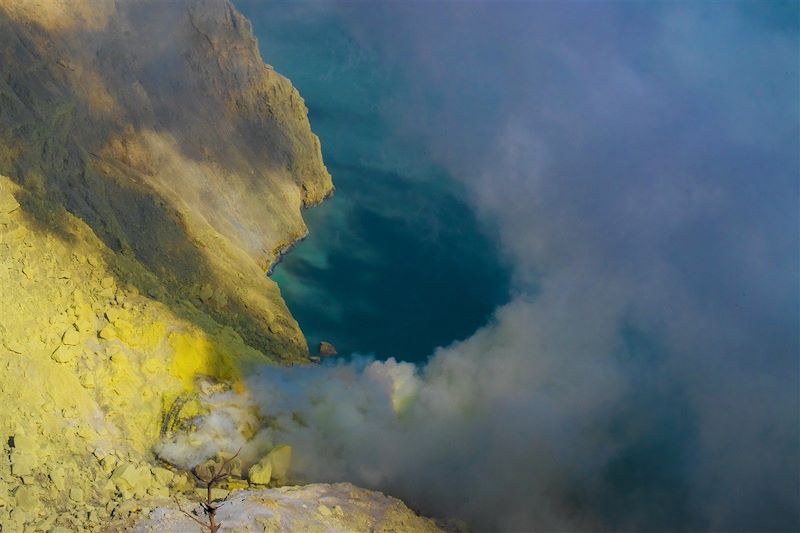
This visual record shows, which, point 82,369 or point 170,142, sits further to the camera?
point 170,142

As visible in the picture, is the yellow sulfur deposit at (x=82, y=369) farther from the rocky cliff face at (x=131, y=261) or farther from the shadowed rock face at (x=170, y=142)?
the shadowed rock face at (x=170, y=142)

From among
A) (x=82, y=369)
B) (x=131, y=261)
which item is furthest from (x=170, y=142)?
(x=82, y=369)

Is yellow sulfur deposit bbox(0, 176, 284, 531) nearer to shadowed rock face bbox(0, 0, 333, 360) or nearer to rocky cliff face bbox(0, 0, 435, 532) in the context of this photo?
rocky cliff face bbox(0, 0, 435, 532)

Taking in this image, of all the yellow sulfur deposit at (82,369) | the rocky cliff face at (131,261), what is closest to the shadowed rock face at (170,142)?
the rocky cliff face at (131,261)

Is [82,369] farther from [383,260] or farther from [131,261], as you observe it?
[383,260]

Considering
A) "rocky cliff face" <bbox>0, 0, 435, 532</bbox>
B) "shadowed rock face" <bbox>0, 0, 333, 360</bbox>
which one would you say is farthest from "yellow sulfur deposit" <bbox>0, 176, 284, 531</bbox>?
"shadowed rock face" <bbox>0, 0, 333, 360</bbox>

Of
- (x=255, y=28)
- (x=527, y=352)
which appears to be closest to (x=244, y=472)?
(x=527, y=352)
